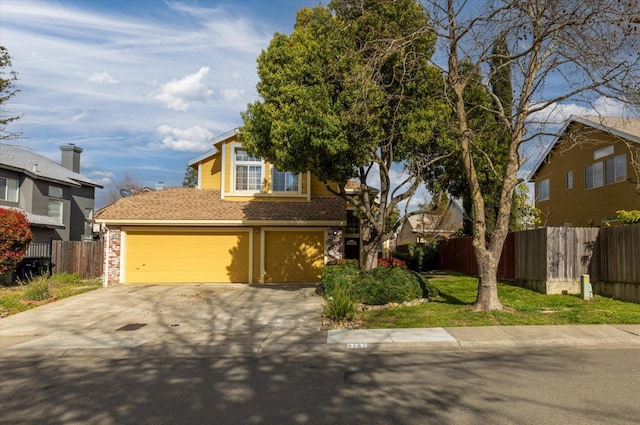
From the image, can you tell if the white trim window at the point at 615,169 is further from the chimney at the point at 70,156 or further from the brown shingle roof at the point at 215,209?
the chimney at the point at 70,156

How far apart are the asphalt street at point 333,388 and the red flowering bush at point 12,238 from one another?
10057mm

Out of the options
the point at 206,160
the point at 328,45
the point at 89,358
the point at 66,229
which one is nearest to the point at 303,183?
the point at 206,160

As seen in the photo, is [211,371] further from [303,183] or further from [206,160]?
[206,160]

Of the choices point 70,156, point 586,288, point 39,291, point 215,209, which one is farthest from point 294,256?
point 70,156

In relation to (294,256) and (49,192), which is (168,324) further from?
(49,192)

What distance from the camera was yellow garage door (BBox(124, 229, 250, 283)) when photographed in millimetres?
19094

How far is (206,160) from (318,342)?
1442 cm

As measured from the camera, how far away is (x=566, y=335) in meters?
8.77

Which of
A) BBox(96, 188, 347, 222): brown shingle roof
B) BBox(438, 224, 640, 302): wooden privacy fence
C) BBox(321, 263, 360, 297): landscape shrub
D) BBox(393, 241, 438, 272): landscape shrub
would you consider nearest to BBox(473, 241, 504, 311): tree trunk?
BBox(321, 263, 360, 297): landscape shrub

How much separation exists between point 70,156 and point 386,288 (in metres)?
30.2

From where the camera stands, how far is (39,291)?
549 inches

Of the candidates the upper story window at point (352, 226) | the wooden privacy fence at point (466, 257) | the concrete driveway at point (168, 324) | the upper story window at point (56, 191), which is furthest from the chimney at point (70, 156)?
the wooden privacy fence at point (466, 257)

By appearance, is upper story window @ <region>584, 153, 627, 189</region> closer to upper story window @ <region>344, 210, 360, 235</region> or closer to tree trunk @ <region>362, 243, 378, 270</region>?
upper story window @ <region>344, 210, 360, 235</region>

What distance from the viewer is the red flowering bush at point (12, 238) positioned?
1622 centimetres
